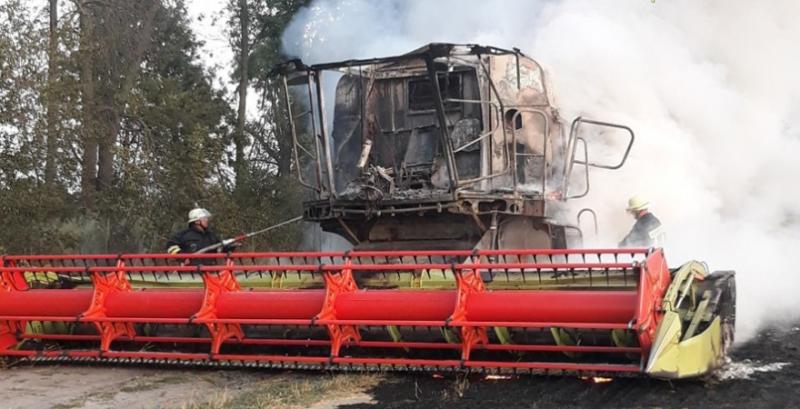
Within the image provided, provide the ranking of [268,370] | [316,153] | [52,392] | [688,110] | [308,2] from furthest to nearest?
[308,2] → [688,110] → [316,153] → [268,370] → [52,392]

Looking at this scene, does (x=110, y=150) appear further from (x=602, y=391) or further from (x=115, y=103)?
(x=602, y=391)

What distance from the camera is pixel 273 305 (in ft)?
21.5

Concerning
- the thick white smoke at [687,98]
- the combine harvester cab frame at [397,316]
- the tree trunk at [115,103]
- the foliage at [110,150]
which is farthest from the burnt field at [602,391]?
the tree trunk at [115,103]

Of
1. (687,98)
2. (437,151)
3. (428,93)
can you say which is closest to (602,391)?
(437,151)

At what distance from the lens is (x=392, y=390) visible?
6109 mm

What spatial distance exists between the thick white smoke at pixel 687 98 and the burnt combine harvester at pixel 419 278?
788mm

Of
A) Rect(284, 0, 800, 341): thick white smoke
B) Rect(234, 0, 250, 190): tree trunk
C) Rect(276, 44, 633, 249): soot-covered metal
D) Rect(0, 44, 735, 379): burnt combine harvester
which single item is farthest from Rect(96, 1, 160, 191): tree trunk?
Rect(276, 44, 633, 249): soot-covered metal

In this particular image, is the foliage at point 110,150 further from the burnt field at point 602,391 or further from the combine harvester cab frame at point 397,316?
the burnt field at point 602,391

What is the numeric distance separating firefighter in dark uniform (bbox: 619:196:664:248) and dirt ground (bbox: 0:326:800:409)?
1.56 metres

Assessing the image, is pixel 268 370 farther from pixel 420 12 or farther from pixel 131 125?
pixel 131 125

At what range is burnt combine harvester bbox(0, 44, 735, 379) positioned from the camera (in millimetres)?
5844

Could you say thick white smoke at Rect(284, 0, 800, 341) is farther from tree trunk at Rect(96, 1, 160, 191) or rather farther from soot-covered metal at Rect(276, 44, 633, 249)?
tree trunk at Rect(96, 1, 160, 191)

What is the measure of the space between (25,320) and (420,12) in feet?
29.3

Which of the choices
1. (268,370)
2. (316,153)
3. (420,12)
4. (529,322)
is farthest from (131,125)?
(529,322)
